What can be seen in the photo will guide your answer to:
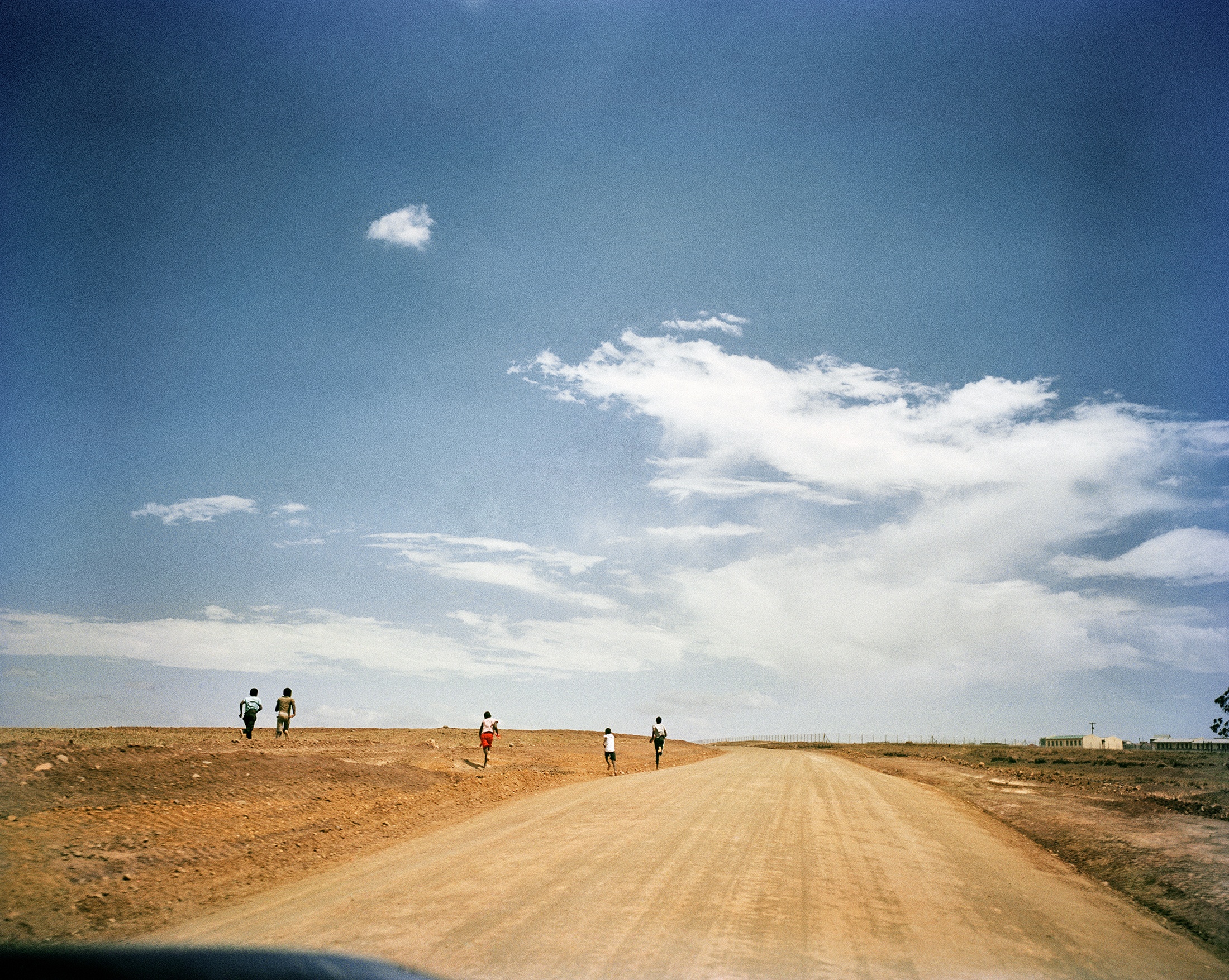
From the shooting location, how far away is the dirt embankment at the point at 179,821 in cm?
934

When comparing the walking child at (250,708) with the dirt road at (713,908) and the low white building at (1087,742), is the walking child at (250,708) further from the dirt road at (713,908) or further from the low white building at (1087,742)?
the low white building at (1087,742)

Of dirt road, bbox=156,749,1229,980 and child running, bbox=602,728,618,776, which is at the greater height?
dirt road, bbox=156,749,1229,980

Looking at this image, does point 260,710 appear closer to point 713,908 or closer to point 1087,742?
point 713,908

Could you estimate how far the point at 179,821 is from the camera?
13055mm

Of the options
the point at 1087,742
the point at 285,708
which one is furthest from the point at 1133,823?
the point at 1087,742

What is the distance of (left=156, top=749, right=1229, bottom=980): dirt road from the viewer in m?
7.41

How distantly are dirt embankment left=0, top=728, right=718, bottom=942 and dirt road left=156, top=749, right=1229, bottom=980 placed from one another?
1.04 metres

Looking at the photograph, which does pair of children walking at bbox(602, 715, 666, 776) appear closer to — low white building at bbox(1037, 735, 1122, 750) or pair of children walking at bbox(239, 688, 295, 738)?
pair of children walking at bbox(239, 688, 295, 738)

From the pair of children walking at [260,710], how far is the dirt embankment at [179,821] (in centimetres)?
173

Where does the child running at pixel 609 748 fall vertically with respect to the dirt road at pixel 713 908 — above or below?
below

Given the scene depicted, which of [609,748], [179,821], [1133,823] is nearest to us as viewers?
[179,821]

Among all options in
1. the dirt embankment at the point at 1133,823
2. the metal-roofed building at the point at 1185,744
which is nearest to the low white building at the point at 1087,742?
the metal-roofed building at the point at 1185,744

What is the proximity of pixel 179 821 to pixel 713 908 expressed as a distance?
913cm

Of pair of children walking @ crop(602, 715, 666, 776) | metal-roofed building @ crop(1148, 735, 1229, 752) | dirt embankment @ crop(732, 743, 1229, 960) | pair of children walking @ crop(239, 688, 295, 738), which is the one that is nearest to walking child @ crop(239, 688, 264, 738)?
pair of children walking @ crop(239, 688, 295, 738)
